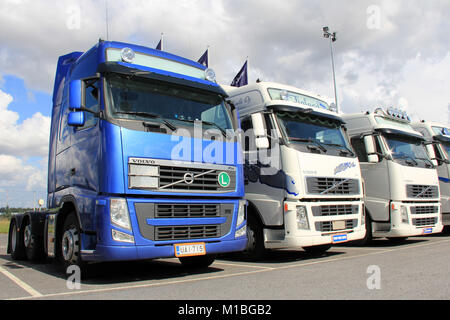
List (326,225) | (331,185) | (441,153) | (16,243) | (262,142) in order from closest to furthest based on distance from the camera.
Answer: (262,142), (326,225), (331,185), (16,243), (441,153)

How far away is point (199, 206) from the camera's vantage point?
654 centimetres

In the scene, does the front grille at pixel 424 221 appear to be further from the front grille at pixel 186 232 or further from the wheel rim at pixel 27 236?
the wheel rim at pixel 27 236

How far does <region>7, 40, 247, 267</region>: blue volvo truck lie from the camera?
19.3ft

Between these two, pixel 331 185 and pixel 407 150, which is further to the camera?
pixel 407 150

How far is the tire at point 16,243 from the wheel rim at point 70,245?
3527 mm

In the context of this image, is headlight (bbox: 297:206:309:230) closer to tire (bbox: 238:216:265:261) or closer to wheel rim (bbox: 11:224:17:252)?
tire (bbox: 238:216:265:261)

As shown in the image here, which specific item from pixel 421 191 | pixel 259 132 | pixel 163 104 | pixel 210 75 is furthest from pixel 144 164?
pixel 421 191

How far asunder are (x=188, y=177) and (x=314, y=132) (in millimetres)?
3607

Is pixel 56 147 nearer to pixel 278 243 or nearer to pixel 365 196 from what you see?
pixel 278 243

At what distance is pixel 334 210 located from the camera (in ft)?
28.2

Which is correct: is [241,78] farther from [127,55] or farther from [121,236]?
[121,236]

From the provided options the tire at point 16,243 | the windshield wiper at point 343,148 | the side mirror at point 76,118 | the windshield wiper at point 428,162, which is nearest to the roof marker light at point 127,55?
the side mirror at point 76,118

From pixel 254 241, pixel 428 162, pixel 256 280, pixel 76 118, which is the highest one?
pixel 76 118
